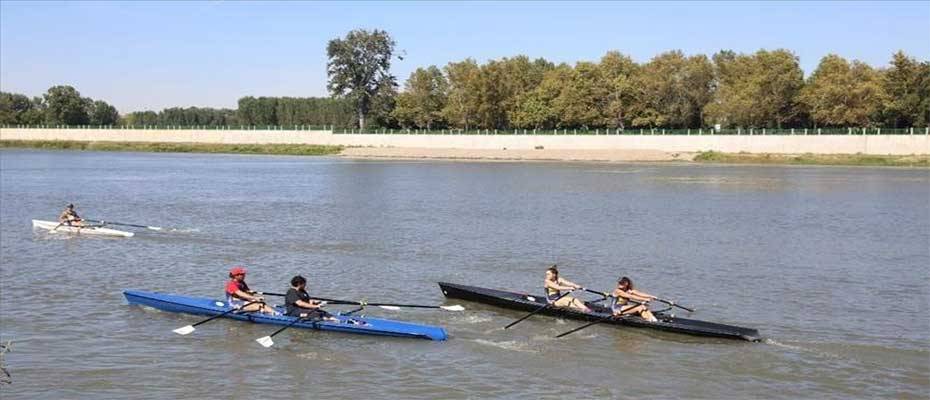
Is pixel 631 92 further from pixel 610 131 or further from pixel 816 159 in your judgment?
pixel 816 159

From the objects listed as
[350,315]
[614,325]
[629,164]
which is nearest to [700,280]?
[614,325]

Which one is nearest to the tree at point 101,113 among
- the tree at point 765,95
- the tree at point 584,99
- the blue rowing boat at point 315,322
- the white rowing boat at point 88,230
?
the tree at point 584,99

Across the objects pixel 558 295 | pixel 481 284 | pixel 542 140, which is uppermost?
pixel 542 140

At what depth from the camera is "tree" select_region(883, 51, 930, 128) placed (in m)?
89.8

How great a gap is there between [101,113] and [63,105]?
24139 mm

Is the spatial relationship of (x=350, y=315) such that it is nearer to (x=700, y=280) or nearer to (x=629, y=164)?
(x=700, y=280)

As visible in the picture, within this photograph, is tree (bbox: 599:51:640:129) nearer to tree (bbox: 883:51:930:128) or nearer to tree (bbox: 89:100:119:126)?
tree (bbox: 883:51:930:128)

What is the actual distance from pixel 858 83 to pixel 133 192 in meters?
68.3

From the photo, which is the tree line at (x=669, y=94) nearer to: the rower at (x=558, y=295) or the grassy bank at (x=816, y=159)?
the grassy bank at (x=816, y=159)

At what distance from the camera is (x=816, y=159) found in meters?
90.6

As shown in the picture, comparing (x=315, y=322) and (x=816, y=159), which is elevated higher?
(x=816, y=159)

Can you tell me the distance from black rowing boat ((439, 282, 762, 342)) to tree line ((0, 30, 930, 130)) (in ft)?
257

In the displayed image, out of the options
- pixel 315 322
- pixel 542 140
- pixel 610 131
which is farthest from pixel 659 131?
pixel 315 322

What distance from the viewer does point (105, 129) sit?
6053 inches
